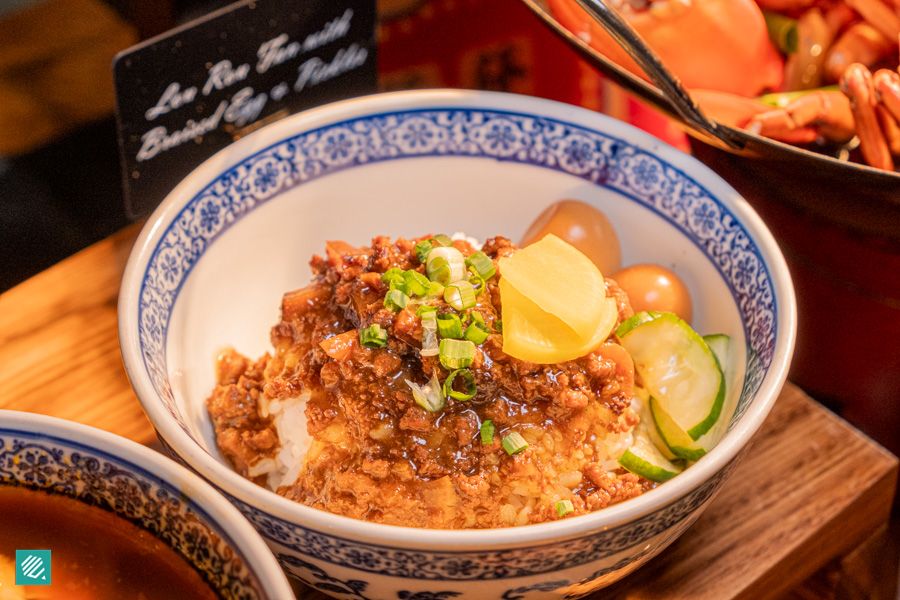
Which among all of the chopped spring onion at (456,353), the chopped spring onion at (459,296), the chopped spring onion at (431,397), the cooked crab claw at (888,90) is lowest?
the chopped spring onion at (431,397)

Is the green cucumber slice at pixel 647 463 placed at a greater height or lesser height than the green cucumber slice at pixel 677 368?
lesser

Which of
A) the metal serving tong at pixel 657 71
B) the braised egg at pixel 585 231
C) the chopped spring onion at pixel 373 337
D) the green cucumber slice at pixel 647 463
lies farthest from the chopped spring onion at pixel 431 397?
the metal serving tong at pixel 657 71

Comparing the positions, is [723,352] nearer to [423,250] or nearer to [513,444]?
[513,444]

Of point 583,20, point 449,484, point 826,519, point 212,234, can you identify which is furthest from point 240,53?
point 826,519

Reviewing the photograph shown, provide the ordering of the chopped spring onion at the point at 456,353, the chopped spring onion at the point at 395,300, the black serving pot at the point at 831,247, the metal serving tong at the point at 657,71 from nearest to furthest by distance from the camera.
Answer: the chopped spring onion at the point at 456,353
the chopped spring onion at the point at 395,300
the metal serving tong at the point at 657,71
the black serving pot at the point at 831,247

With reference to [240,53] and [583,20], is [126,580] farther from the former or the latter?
[583,20]

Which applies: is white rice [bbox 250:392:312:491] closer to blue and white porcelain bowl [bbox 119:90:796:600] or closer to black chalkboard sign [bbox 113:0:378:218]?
blue and white porcelain bowl [bbox 119:90:796:600]

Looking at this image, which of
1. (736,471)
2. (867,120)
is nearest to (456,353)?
(736,471)

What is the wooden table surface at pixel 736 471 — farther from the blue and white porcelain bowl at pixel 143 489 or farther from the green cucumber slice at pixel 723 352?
the blue and white porcelain bowl at pixel 143 489
